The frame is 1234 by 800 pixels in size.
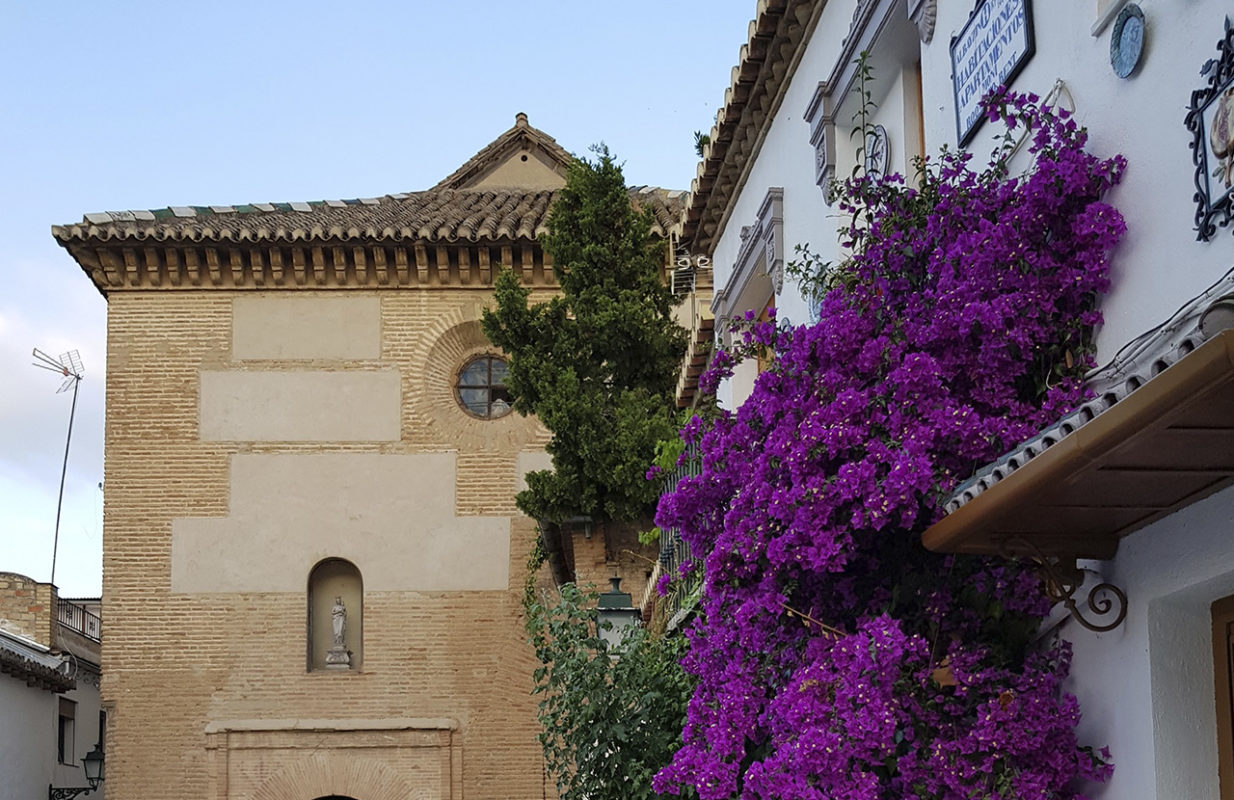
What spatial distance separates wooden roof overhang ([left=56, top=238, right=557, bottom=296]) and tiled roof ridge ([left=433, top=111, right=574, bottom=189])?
11.6 ft

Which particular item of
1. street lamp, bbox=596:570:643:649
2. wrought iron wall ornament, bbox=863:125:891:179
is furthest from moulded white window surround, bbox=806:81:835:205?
street lamp, bbox=596:570:643:649

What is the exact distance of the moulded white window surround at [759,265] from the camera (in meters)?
9.23

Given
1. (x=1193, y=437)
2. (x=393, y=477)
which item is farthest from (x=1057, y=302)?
(x=393, y=477)

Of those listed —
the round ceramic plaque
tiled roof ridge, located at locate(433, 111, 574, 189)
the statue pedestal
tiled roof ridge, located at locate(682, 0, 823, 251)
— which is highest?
tiled roof ridge, located at locate(433, 111, 574, 189)

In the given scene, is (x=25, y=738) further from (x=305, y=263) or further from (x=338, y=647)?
(x=305, y=263)

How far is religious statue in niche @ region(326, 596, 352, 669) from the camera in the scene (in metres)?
20.0

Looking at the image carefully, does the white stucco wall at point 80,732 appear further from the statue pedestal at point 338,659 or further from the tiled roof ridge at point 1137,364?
the tiled roof ridge at point 1137,364

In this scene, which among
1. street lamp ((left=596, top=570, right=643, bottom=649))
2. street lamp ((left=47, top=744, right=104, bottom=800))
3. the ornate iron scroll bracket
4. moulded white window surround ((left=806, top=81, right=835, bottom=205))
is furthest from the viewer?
street lamp ((left=47, top=744, right=104, bottom=800))

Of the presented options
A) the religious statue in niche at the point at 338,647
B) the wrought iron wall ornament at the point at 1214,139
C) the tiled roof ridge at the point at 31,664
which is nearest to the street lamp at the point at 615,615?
the wrought iron wall ornament at the point at 1214,139

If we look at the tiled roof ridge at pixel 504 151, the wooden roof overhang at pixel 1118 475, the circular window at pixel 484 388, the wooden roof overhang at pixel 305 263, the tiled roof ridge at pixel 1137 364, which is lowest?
the wooden roof overhang at pixel 1118 475

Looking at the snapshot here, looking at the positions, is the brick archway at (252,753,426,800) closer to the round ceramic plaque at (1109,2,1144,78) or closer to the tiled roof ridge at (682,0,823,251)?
the tiled roof ridge at (682,0,823,251)

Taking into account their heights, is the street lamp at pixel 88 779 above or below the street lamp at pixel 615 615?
below

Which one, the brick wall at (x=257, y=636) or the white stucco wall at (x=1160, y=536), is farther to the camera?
the brick wall at (x=257, y=636)

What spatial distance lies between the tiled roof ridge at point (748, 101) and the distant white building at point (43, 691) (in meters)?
13.6
